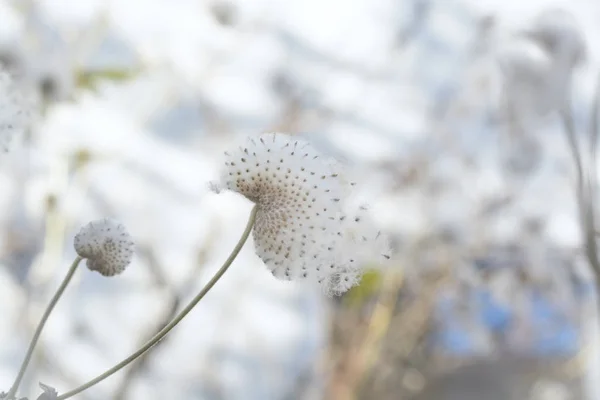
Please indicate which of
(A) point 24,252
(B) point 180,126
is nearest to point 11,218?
(A) point 24,252

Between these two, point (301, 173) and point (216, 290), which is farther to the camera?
point (216, 290)

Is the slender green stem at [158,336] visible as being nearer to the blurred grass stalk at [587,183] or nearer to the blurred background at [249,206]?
the blurred grass stalk at [587,183]

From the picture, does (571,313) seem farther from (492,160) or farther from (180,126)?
(180,126)

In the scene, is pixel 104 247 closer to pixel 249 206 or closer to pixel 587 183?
pixel 587 183

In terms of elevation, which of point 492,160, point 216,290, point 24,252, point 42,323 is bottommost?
point 42,323

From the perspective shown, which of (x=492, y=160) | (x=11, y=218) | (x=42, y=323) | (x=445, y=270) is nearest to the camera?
(x=42, y=323)

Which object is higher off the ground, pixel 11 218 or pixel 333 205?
pixel 11 218

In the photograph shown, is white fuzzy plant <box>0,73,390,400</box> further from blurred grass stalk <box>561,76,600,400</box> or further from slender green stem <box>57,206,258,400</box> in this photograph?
blurred grass stalk <box>561,76,600,400</box>
